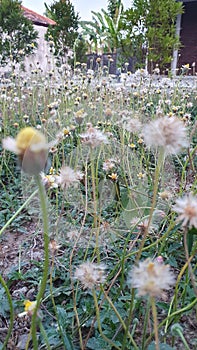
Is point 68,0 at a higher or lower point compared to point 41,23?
lower

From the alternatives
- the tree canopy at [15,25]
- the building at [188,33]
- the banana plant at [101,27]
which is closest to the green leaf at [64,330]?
the tree canopy at [15,25]

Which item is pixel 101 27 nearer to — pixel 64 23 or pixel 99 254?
pixel 64 23

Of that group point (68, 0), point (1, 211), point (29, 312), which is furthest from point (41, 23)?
point (29, 312)

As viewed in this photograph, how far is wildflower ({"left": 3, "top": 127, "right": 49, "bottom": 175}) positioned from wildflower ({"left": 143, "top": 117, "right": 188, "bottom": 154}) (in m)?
0.10

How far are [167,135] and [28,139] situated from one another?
126 millimetres

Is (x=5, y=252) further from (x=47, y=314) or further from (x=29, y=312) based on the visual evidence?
(x=29, y=312)

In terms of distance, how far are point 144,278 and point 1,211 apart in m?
1.07

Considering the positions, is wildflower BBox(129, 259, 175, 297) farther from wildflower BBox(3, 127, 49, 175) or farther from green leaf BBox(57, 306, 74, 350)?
green leaf BBox(57, 306, 74, 350)

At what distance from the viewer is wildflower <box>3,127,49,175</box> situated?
1.00ft

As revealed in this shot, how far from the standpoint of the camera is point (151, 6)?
4.95 meters

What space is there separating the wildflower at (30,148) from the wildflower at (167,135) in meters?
0.10

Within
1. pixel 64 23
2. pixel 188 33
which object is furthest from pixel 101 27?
pixel 64 23

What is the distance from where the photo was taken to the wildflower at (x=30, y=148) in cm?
31

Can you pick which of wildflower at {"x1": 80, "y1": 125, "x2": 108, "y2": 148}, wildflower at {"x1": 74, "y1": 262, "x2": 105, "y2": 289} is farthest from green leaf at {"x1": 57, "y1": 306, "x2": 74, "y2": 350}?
wildflower at {"x1": 80, "y1": 125, "x2": 108, "y2": 148}
